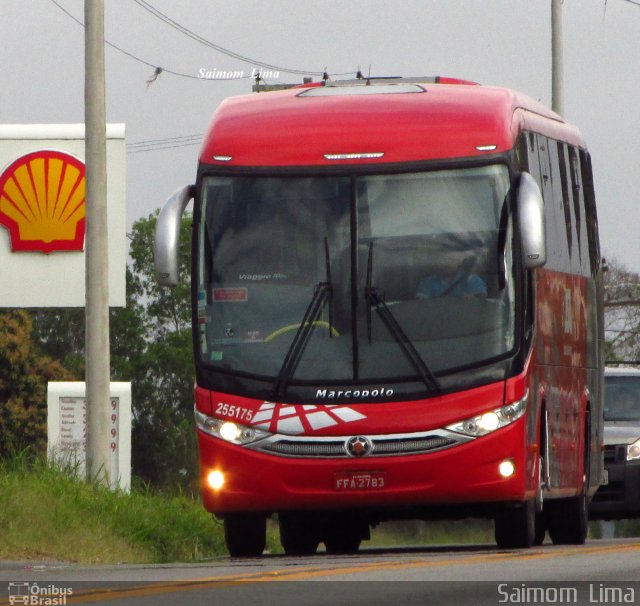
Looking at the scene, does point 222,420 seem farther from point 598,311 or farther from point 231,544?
point 598,311

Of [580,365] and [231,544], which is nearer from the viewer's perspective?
[231,544]

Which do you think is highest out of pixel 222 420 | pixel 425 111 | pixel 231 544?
pixel 425 111

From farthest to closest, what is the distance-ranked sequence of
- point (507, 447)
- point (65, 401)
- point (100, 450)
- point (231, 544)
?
point (65, 401), point (100, 450), point (231, 544), point (507, 447)

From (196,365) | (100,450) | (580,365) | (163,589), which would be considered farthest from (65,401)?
(163,589)

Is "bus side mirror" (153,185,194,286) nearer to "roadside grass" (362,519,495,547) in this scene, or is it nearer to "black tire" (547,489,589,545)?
"black tire" (547,489,589,545)

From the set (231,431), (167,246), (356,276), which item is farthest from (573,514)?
(167,246)

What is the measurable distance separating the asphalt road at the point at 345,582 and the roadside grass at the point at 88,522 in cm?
160

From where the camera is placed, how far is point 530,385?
587 inches

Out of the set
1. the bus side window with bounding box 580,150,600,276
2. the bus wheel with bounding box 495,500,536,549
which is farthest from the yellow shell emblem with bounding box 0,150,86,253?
the bus wheel with bounding box 495,500,536,549

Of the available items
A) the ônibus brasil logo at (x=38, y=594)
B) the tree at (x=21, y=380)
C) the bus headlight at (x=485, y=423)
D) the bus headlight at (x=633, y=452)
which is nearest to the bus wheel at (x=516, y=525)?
the bus headlight at (x=485, y=423)

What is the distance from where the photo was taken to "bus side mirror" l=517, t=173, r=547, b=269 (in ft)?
47.5

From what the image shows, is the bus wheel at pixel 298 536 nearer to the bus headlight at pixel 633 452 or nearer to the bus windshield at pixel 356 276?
the bus windshield at pixel 356 276

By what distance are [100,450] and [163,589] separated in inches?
364

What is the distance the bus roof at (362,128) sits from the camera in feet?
49.0
